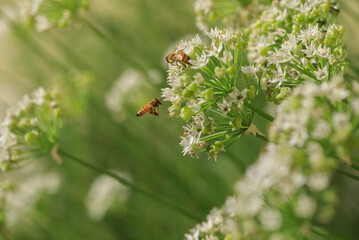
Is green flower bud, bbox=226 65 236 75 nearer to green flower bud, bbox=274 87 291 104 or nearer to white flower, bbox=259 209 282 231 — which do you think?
green flower bud, bbox=274 87 291 104

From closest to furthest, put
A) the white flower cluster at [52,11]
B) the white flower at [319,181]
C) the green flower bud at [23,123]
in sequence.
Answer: the white flower at [319,181] < the green flower bud at [23,123] < the white flower cluster at [52,11]

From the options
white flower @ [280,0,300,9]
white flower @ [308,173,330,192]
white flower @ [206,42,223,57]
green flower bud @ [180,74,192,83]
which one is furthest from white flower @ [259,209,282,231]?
white flower @ [280,0,300,9]

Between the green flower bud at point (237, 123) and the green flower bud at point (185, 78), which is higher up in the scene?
the green flower bud at point (185, 78)

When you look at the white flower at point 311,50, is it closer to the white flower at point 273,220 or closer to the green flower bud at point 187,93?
the green flower bud at point 187,93

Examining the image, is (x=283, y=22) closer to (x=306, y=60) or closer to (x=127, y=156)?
(x=306, y=60)

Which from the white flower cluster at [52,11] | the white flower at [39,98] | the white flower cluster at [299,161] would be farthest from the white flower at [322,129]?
the white flower cluster at [52,11]

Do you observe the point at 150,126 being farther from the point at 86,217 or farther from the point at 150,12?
the point at 150,12
